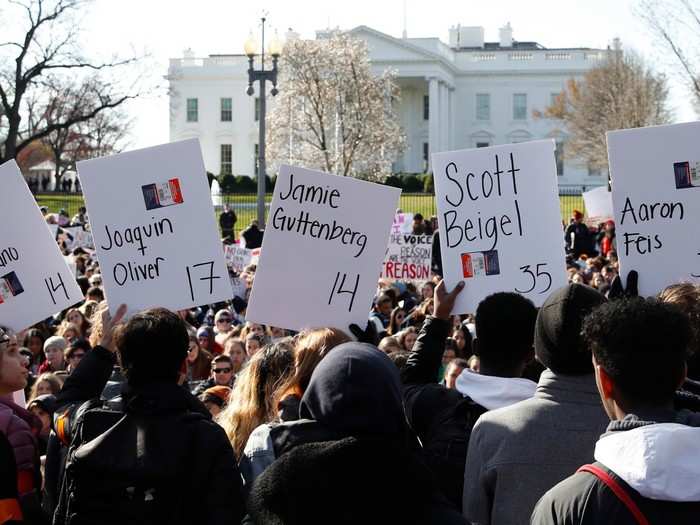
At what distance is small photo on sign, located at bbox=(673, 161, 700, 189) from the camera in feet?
20.8

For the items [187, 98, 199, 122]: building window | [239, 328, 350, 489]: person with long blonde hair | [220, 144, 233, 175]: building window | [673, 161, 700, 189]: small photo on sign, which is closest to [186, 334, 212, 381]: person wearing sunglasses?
[673, 161, 700, 189]: small photo on sign

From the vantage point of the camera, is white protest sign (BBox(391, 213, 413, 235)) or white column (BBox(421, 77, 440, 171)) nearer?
white protest sign (BBox(391, 213, 413, 235))

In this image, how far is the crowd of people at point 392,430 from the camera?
257 centimetres

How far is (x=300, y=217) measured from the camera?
634 cm

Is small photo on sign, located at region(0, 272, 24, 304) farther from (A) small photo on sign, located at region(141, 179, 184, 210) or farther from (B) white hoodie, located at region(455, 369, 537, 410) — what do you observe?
(B) white hoodie, located at region(455, 369, 537, 410)

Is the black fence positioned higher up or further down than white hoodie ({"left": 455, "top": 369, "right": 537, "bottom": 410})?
higher up

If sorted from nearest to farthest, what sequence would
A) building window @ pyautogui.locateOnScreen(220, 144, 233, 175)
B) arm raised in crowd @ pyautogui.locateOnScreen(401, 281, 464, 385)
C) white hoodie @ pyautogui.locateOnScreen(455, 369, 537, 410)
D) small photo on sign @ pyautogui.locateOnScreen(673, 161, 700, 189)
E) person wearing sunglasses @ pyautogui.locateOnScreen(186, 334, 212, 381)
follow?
white hoodie @ pyautogui.locateOnScreen(455, 369, 537, 410), arm raised in crowd @ pyautogui.locateOnScreen(401, 281, 464, 385), small photo on sign @ pyautogui.locateOnScreen(673, 161, 700, 189), person wearing sunglasses @ pyautogui.locateOnScreen(186, 334, 212, 381), building window @ pyautogui.locateOnScreen(220, 144, 233, 175)

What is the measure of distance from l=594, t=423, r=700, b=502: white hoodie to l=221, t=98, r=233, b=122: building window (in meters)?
86.6

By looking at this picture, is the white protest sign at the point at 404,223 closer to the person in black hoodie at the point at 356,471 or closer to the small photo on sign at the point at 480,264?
the small photo on sign at the point at 480,264

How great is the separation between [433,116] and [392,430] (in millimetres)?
81218

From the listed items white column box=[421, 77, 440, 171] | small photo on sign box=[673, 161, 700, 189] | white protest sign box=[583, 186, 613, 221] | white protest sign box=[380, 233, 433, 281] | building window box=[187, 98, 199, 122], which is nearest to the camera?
small photo on sign box=[673, 161, 700, 189]

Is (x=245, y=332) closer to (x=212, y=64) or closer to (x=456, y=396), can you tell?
(x=456, y=396)

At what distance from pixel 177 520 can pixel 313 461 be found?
1021mm

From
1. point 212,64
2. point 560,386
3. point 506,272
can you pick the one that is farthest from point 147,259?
point 212,64
